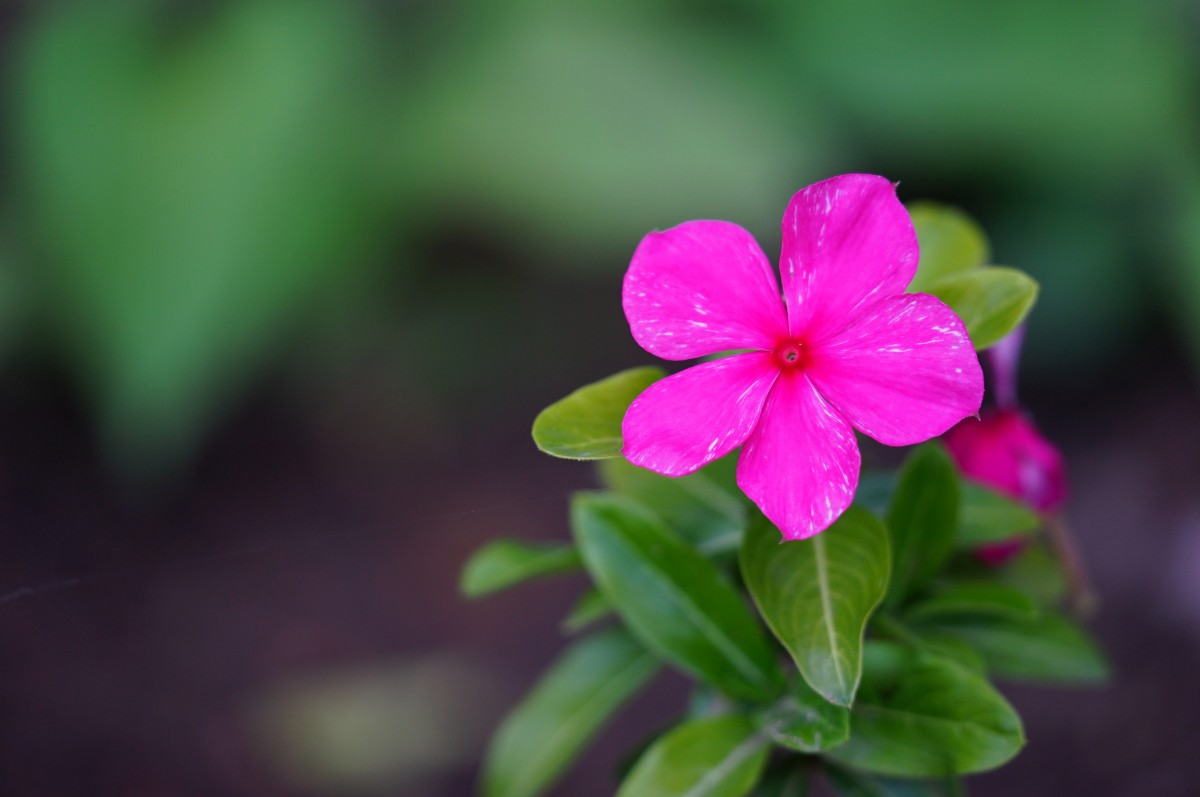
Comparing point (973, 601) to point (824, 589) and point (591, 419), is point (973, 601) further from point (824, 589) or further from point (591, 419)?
point (591, 419)

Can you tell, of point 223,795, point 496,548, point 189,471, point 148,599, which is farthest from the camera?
point 189,471

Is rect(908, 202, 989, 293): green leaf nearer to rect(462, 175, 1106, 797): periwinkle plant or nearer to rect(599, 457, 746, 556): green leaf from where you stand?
rect(462, 175, 1106, 797): periwinkle plant

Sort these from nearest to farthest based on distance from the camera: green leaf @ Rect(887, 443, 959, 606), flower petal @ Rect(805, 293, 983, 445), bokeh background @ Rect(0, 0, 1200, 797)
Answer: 1. flower petal @ Rect(805, 293, 983, 445)
2. green leaf @ Rect(887, 443, 959, 606)
3. bokeh background @ Rect(0, 0, 1200, 797)

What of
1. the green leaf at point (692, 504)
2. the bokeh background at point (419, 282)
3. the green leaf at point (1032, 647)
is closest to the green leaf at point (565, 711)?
the green leaf at point (692, 504)

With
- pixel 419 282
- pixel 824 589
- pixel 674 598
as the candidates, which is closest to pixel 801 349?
pixel 824 589

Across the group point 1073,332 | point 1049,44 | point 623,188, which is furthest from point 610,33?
point 1073,332

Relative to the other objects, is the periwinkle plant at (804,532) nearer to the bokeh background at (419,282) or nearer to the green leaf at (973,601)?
the green leaf at (973,601)

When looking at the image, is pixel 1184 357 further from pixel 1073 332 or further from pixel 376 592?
pixel 376 592

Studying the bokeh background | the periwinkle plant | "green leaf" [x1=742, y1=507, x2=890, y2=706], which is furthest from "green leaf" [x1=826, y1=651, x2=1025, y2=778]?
the bokeh background
